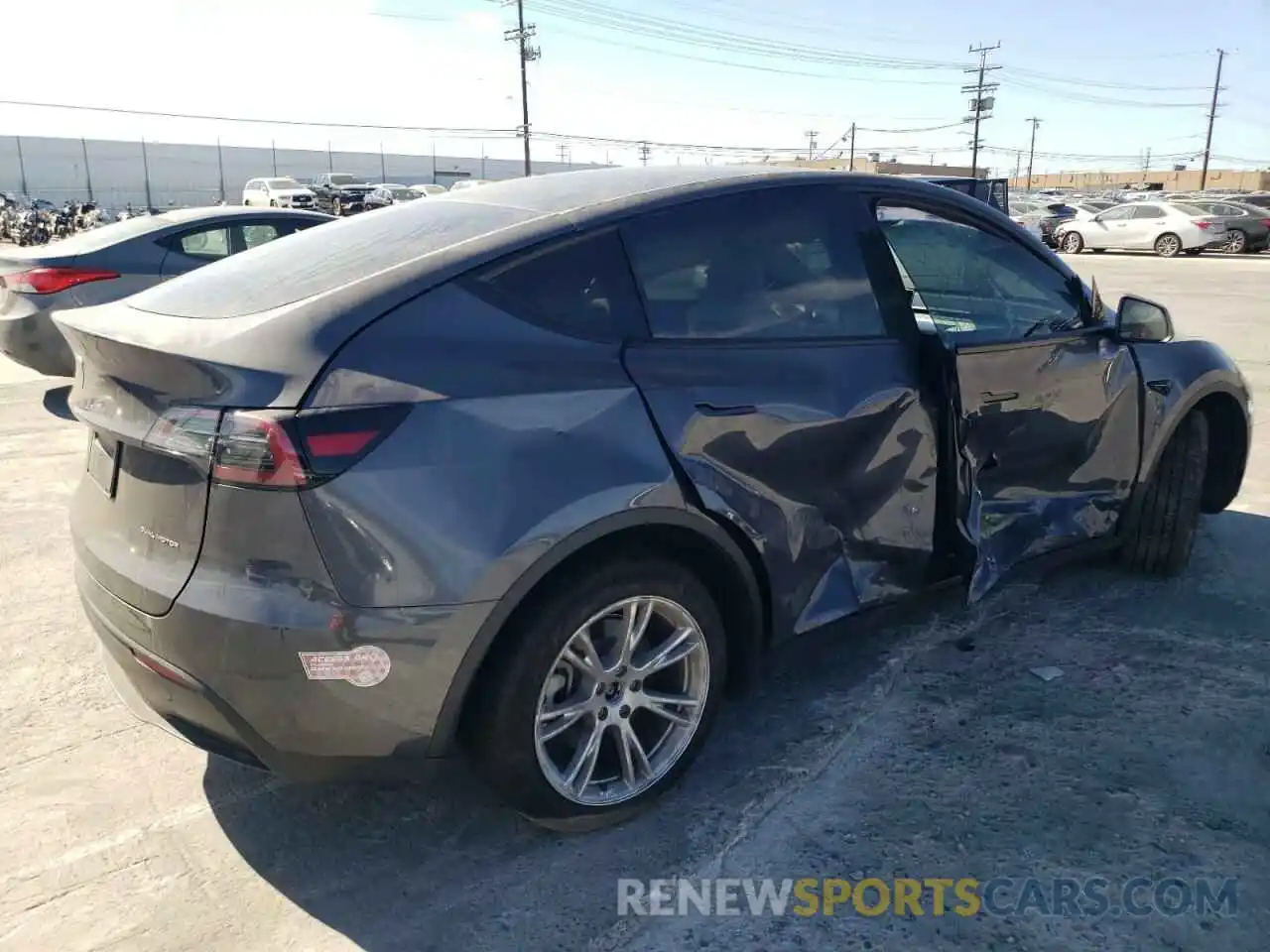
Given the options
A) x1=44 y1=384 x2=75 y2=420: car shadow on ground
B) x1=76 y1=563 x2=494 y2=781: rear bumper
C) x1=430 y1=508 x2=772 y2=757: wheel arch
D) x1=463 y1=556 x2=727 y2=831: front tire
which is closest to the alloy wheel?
x1=463 y1=556 x2=727 y2=831: front tire

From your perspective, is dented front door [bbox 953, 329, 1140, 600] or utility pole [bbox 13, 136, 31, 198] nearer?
dented front door [bbox 953, 329, 1140, 600]

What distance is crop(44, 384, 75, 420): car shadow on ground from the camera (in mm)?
7619

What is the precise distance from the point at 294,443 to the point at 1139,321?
10.8 ft

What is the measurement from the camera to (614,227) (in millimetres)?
2684

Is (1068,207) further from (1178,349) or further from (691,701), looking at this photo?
(691,701)

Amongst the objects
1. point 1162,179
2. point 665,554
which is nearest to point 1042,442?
point 665,554

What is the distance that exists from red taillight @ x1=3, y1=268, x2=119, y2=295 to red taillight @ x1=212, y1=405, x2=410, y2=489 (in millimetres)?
6140

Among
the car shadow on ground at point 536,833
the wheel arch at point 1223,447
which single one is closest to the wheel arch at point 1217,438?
the wheel arch at point 1223,447

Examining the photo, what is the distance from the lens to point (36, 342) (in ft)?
23.7

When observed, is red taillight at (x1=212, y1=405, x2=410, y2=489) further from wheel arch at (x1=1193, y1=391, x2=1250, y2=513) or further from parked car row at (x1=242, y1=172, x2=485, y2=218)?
parked car row at (x1=242, y1=172, x2=485, y2=218)

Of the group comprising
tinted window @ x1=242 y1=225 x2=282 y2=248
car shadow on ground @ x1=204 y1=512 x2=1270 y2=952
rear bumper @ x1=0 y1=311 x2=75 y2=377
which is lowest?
car shadow on ground @ x1=204 y1=512 x2=1270 y2=952

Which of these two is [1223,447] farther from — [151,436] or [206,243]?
[206,243]

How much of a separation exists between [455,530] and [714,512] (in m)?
0.77

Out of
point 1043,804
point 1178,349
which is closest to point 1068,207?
point 1178,349
